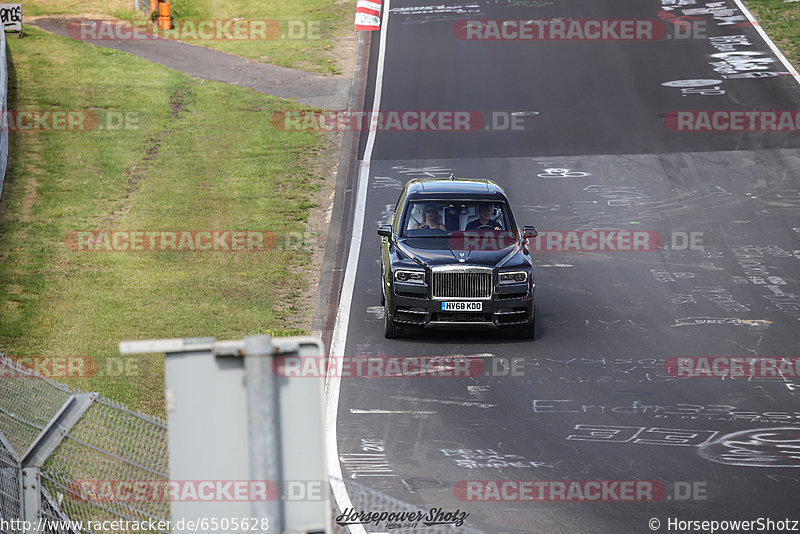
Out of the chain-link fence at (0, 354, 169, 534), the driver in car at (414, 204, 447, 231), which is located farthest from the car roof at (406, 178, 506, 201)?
the chain-link fence at (0, 354, 169, 534)

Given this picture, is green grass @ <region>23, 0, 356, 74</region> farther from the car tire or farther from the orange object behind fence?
the car tire

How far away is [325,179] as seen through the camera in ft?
74.6

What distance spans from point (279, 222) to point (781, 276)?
9087 mm

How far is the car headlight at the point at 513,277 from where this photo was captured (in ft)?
46.2

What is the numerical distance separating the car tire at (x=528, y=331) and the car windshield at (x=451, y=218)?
160 centimetres

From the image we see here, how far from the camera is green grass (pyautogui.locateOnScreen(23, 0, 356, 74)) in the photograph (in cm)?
3169

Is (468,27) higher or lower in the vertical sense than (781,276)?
higher

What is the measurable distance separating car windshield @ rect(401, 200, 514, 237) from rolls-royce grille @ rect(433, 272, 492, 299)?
44.5 inches

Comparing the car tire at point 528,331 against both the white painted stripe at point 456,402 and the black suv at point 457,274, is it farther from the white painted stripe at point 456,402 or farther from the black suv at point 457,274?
the white painted stripe at point 456,402

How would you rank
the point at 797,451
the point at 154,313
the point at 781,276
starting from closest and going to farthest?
the point at 797,451 < the point at 154,313 < the point at 781,276

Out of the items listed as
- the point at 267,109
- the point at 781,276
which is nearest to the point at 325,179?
the point at 267,109

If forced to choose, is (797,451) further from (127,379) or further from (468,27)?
(468,27)

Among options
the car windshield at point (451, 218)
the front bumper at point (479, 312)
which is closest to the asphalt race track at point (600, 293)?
the front bumper at point (479, 312)

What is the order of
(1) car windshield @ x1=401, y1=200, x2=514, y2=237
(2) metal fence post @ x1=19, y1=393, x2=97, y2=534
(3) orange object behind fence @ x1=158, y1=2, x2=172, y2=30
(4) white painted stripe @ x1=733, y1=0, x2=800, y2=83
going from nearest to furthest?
(2) metal fence post @ x1=19, y1=393, x2=97, y2=534
(1) car windshield @ x1=401, y1=200, x2=514, y2=237
(4) white painted stripe @ x1=733, y1=0, x2=800, y2=83
(3) orange object behind fence @ x1=158, y1=2, x2=172, y2=30
